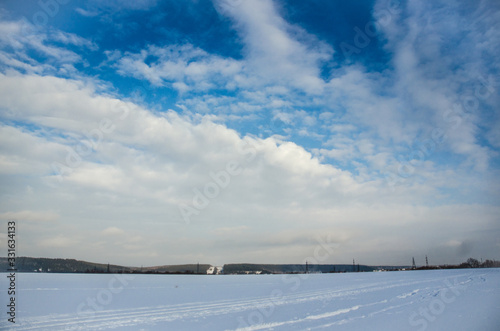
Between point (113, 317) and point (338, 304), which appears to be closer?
point (113, 317)

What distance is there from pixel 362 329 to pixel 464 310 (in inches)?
284

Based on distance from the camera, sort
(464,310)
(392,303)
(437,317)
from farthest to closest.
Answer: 1. (392,303)
2. (464,310)
3. (437,317)

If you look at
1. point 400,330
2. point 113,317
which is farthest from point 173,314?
point 400,330

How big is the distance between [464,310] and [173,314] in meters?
14.6

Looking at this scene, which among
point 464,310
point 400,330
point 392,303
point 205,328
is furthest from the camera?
point 392,303

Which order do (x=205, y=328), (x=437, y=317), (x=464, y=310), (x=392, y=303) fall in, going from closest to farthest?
Result: 1. (x=205, y=328)
2. (x=437, y=317)
3. (x=464, y=310)
4. (x=392, y=303)

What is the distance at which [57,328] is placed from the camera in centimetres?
1234

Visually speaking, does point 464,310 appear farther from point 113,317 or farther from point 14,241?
point 14,241

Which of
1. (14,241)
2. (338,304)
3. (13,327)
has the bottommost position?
(338,304)

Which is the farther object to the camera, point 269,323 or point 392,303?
point 392,303

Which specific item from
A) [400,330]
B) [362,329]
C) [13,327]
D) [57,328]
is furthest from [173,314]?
[400,330]

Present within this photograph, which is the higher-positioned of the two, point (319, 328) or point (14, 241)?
point (14, 241)

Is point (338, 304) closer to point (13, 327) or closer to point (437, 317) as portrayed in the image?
point (437, 317)

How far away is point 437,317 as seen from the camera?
558 inches
